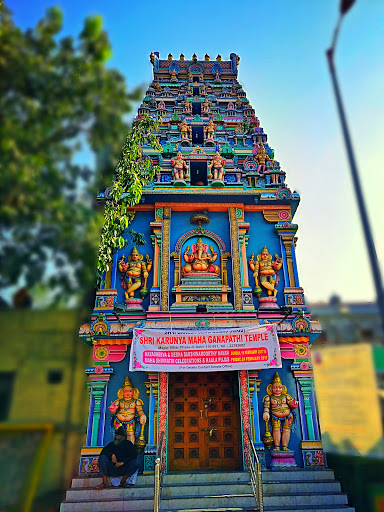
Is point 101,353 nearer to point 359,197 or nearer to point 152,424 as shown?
point 152,424

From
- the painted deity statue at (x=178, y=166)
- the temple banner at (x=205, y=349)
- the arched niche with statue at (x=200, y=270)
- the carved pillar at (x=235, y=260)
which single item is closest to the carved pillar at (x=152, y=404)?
the temple banner at (x=205, y=349)

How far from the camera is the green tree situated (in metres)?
4.39

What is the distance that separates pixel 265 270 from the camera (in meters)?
10.9

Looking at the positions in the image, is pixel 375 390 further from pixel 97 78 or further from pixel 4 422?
pixel 97 78

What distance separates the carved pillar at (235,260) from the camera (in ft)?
34.6

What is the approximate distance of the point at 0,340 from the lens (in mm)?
4973

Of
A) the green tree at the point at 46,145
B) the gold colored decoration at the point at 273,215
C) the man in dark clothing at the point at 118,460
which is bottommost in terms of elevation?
the man in dark clothing at the point at 118,460

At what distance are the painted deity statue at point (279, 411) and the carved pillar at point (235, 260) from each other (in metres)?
2.13

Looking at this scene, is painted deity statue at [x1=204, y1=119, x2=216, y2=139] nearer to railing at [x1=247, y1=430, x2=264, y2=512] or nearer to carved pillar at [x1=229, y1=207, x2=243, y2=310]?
carved pillar at [x1=229, y1=207, x2=243, y2=310]

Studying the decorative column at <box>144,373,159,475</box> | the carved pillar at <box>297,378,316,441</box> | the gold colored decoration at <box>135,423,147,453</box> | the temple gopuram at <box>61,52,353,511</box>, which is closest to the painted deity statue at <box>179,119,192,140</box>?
the temple gopuram at <box>61,52,353,511</box>

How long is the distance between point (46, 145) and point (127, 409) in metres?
6.83

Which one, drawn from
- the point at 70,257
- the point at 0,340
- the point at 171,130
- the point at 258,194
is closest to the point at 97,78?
the point at 70,257

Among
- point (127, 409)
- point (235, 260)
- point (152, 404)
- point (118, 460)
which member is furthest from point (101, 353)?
point (235, 260)

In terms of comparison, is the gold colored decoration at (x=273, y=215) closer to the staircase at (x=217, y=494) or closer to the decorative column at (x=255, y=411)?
the decorative column at (x=255, y=411)
